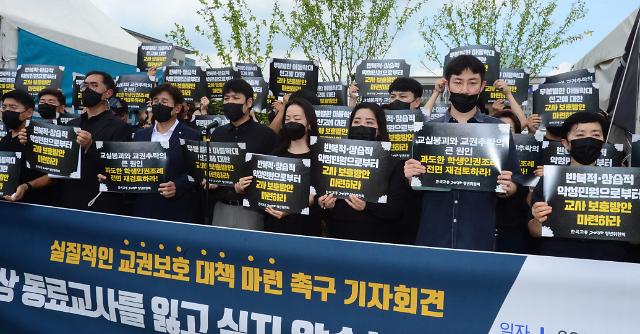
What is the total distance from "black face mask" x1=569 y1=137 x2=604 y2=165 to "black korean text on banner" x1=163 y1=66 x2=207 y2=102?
201 inches

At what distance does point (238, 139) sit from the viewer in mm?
5109

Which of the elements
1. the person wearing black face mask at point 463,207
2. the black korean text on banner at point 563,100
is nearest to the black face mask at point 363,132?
the person wearing black face mask at point 463,207

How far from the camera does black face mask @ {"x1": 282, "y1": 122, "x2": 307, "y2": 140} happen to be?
4.48 meters

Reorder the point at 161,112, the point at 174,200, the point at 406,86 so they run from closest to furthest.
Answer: the point at 174,200 → the point at 161,112 → the point at 406,86

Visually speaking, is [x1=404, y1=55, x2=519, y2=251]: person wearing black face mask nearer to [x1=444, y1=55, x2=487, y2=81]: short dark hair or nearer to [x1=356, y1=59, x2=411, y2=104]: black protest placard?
[x1=444, y1=55, x2=487, y2=81]: short dark hair

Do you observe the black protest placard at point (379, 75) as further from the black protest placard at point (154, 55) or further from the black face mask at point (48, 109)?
the black face mask at point (48, 109)

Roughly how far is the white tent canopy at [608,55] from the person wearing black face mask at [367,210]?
243 inches

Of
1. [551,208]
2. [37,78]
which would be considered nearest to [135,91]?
[37,78]

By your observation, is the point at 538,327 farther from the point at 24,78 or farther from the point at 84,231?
the point at 24,78

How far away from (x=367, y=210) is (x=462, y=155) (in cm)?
89

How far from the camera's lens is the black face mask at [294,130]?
448cm

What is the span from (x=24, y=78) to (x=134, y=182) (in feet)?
14.9

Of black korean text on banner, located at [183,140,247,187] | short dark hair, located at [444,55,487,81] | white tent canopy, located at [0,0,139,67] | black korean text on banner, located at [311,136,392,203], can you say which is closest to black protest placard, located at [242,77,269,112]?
black korean text on banner, located at [183,140,247,187]

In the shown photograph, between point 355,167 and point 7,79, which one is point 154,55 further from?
point 355,167
